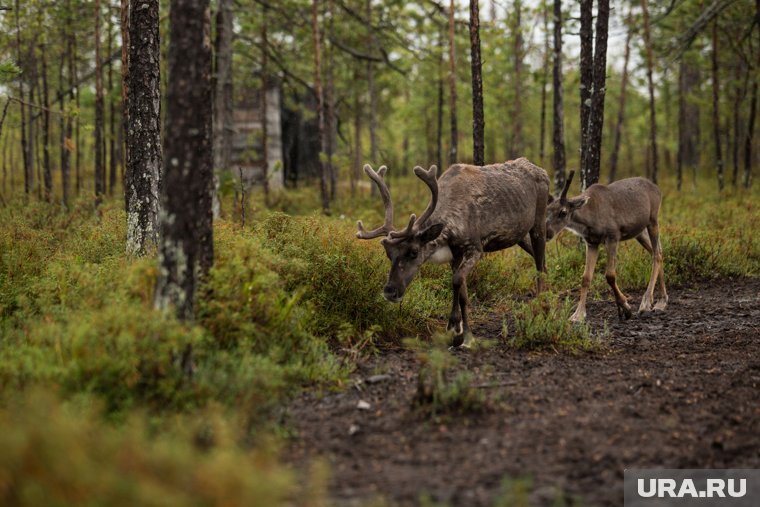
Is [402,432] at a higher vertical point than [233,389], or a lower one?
lower

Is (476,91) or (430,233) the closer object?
(430,233)

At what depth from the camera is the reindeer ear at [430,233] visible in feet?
26.5

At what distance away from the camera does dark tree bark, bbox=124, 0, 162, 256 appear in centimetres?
920

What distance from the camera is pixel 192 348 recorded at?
18.9ft

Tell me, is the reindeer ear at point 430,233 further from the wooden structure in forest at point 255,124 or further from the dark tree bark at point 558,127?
the wooden structure in forest at point 255,124

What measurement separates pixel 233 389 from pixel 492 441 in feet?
6.83

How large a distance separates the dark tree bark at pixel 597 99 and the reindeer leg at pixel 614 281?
12.4ft

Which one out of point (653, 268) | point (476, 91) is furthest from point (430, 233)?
point (476, 91)

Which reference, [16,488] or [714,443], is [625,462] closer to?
[714,443]

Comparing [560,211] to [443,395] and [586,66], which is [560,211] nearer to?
[443,395]

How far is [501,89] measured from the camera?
30.7 meters

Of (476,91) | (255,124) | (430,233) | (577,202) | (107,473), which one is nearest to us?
(107,473)

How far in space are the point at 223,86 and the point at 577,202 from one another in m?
10.5

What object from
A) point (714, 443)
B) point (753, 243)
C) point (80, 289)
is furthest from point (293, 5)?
point (714, 443)
